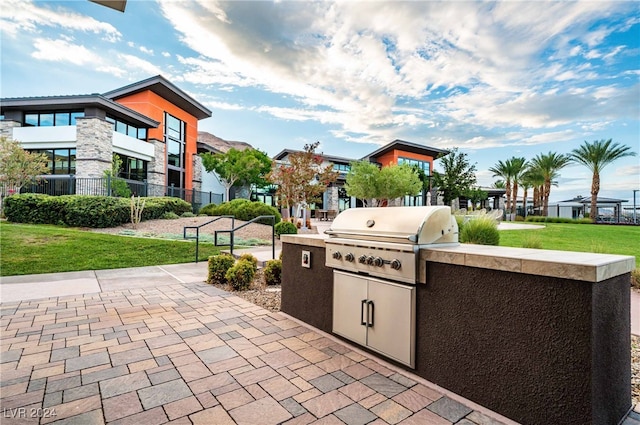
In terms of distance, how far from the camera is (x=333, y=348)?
301cm

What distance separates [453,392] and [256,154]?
82.6 ft

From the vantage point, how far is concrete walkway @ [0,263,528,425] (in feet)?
6.54

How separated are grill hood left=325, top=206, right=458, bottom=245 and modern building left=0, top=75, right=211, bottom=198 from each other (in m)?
19.0

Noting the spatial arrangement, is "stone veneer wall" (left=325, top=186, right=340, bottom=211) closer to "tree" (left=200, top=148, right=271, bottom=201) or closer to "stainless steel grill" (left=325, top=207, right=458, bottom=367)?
"tree" (left=200, top=148, right=271, bottom=201)

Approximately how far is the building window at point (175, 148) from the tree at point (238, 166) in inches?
75.0

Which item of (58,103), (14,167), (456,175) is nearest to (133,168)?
(58,103)

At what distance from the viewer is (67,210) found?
12.2 meters

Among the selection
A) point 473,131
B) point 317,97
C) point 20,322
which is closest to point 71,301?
point 20,322

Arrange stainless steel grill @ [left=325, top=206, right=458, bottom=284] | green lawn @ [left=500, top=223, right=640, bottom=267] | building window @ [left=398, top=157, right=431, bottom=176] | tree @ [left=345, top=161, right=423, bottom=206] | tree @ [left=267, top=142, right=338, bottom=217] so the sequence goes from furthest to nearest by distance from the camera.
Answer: building window @ [left=398, top=157, right=431, bottom=176], tree @ [left=345, top=161, right=423, bottom=206], tree @ [left=267, top=142, right=338, bottom=217], green lawn @ [left=500, top=223, right=640, bottom=267], stainless steel grill @ [left=325, top=206, right=458, bottom=284]

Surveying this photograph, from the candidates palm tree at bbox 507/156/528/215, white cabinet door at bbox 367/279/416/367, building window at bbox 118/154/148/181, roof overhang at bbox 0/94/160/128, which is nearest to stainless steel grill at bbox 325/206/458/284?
white cabinet door at bbox 367/279/416/367

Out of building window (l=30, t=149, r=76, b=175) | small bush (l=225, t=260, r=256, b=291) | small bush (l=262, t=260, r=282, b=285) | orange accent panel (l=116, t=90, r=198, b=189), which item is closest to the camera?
small bush (l=225, t=260, r=256, b=291)

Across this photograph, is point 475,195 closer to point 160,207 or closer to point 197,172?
point 197,172

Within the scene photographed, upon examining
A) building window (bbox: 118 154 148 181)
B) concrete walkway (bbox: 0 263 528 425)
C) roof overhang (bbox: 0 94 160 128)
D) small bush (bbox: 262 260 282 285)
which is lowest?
concrete walkway (bbox: 0 263 528 425)

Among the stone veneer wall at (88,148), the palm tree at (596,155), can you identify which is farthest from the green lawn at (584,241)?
the stone veneer wall at (88,148)
